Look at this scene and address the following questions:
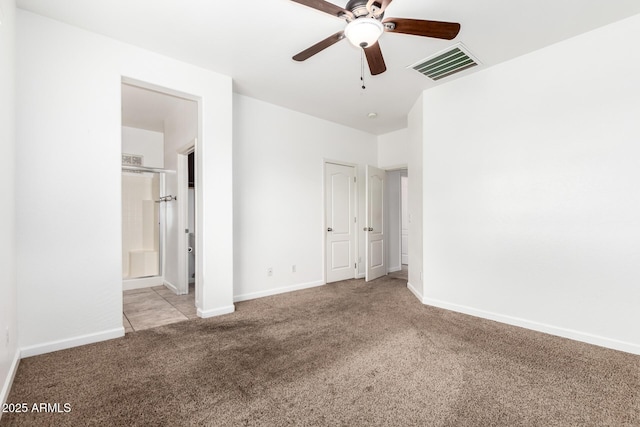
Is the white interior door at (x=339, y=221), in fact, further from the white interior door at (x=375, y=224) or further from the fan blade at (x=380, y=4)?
the fan blade at (x=380, y=4)

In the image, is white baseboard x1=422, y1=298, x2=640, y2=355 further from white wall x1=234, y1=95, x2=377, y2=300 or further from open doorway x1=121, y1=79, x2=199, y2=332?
open doorway x1=121, y1=79, x2=199, y2=332

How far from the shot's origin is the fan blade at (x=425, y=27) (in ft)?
6.18

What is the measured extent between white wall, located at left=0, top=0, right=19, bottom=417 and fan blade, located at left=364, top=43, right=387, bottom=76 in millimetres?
2323

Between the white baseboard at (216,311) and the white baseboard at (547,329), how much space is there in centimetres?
250

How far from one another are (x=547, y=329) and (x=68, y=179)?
4579 millimetres

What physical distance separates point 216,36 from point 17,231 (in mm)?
2297

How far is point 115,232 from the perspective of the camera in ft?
9.11

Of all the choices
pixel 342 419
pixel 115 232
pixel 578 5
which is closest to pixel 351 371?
pixel 342 419

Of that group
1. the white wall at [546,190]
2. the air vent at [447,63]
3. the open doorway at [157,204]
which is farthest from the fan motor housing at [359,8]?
the open doorway at [157,204]

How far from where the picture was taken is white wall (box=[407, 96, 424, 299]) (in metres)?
4.09

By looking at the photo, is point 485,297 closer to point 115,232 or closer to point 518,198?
point 518,198

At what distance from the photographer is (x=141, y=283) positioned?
495cm

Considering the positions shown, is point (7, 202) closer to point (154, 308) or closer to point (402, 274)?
point (154, 308)

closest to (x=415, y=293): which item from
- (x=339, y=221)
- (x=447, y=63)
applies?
(x=339, y=221)
